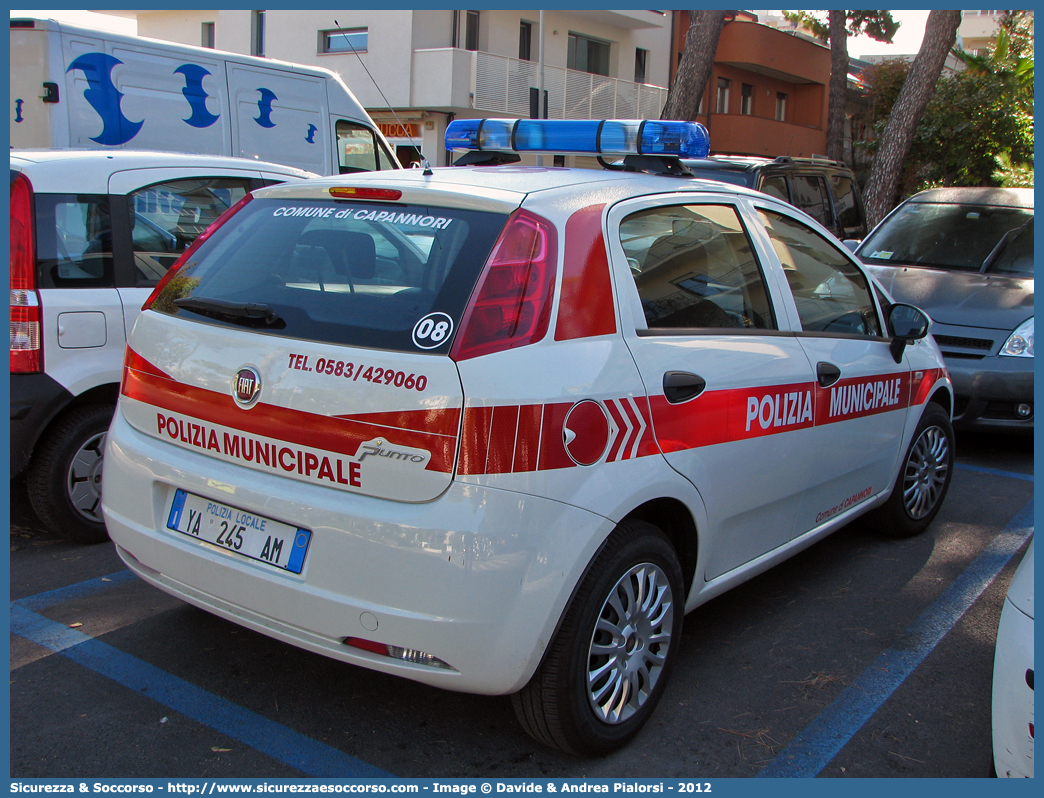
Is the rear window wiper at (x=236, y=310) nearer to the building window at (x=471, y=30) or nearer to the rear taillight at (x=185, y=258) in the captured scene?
the rear taillight at (x=185, y=258)

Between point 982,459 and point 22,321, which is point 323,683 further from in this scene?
point 982,459

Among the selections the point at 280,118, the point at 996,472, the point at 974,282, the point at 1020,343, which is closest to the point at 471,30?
the point at 280,118

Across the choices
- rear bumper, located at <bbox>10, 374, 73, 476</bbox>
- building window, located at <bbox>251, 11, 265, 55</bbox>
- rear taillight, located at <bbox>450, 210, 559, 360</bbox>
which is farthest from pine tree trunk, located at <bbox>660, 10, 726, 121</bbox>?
building window, located at <bbox>251, 11, 265, 55</bbox>

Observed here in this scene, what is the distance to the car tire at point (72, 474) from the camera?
13.9 feet

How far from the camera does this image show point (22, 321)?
4.02 m

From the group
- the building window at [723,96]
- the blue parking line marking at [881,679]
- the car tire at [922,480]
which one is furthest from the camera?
the building window at [723,96]

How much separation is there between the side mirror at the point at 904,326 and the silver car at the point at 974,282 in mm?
2509

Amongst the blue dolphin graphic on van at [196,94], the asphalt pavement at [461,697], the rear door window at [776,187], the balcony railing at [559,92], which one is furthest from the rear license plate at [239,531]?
the balcony railing at [559,92]

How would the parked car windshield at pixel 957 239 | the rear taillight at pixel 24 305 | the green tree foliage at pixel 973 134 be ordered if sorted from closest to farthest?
1. the rear taillight at pixel 24 305
2. the parked car windshield at pixel 957 239
3. the green tree foliage at pixel 973 134

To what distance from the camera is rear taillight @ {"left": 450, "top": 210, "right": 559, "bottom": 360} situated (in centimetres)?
250

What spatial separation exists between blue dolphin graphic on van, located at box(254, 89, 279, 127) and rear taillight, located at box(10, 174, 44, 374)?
550 cm

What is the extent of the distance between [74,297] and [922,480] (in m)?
4.19

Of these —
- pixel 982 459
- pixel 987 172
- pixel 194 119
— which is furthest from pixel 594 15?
pixel 982 459

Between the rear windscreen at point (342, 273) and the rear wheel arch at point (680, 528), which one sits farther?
the rear wheel arch at point (680, 528)
